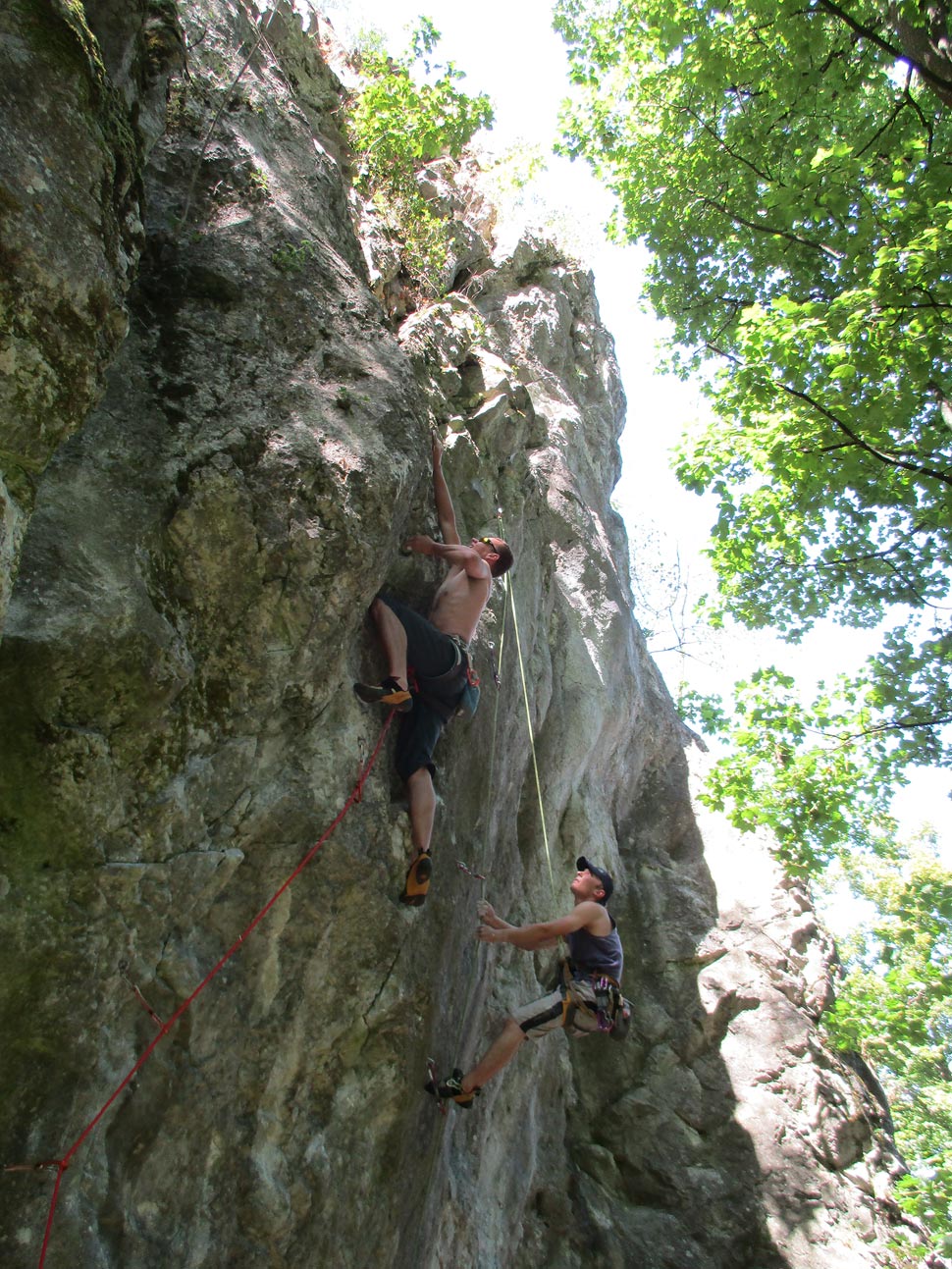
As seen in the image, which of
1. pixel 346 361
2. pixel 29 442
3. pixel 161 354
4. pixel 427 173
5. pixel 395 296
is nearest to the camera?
pixel 29 442

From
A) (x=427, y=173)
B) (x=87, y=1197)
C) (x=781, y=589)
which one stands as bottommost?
(x=87, y=1197)

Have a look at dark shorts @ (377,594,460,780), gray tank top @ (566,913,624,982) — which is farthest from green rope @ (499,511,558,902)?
dark shorts @ (377,594,460,780)

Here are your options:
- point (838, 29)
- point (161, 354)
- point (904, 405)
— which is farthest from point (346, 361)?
point (838, 29)

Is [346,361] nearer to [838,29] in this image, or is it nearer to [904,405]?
[904,405]

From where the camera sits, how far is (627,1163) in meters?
8.65

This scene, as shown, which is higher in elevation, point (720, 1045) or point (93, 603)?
point (720, 1045)

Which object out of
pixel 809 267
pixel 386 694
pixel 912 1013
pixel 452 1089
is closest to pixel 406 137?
pixel 809 267

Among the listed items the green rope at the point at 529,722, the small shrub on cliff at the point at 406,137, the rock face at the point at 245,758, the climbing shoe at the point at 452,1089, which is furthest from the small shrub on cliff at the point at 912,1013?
the small shrub on cliff at the point at 406,137

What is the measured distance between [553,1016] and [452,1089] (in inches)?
42.2

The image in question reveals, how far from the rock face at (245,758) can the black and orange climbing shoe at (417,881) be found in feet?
0.34

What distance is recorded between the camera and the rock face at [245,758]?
11.0ft

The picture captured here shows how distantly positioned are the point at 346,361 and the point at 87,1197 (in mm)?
4442

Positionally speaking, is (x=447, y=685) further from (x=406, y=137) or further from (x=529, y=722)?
(x=406, y=137)

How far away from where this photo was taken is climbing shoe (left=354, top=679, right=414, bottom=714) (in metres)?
4.98
